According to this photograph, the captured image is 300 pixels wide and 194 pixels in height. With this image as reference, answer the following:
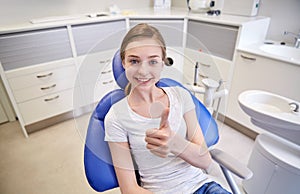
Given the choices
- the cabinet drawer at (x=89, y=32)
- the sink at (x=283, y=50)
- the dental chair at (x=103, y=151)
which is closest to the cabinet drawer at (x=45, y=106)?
the cabinet drawer at (x=89, y=32)

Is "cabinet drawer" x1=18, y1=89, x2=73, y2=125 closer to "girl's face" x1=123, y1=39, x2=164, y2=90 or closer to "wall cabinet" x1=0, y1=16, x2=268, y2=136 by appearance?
"wall cabinet" x1=0, y1=16, x2=268, y2=136

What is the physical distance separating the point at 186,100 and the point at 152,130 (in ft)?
0.74

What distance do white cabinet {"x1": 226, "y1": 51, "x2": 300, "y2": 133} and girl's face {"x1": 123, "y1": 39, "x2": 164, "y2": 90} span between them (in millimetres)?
1232

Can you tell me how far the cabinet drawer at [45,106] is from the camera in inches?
71.9

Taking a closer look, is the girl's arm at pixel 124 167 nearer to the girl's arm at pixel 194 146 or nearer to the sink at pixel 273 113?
the girl's arm at pixel 194 146

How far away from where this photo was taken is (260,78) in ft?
5.21

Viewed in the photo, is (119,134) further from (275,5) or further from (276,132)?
(275,5)

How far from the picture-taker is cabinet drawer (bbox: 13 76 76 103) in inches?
68.4

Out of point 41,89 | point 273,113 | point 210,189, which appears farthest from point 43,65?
point 273,113

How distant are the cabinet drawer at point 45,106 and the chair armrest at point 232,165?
1657 mm

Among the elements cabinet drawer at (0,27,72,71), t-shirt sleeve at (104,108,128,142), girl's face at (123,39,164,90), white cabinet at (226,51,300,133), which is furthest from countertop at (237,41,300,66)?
cabinet drawer at (0,27,72,71)

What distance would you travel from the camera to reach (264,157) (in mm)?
1148

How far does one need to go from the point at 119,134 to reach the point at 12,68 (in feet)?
4.78

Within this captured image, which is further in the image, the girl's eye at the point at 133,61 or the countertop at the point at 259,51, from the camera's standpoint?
the countertop at the point at 259,51
